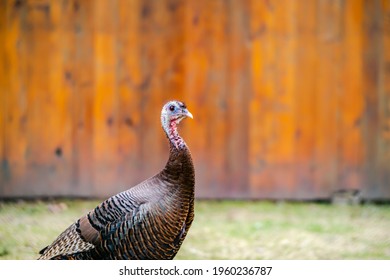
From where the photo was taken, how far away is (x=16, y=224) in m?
4.48

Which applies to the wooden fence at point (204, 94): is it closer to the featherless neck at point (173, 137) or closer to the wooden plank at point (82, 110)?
the wooden plank at point (82, 110)

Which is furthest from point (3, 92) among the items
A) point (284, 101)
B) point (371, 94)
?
point (371, 94)

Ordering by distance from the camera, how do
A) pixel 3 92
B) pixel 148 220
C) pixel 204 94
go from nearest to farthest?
pixel 148 220 → pixel 3 92 → pixel 204 94

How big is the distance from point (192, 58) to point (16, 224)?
1751 millimetres

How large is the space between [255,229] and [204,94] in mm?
1173

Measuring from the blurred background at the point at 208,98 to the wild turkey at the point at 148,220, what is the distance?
6.86 feet

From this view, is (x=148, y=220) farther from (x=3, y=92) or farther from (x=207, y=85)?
(x=3, y=92)

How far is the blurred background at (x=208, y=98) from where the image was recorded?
17.1ft

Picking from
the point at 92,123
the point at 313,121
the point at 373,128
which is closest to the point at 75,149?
the point at 92,123

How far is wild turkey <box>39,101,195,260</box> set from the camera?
9.75 feet

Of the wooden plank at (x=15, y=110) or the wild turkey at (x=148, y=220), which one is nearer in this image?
the wild turkey at (x=148, y=220)

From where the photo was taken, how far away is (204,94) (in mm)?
5293

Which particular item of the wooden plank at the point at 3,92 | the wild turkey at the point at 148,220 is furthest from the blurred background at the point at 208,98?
the wild turkey at the point at 148,220

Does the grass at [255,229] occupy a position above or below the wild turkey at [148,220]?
below
